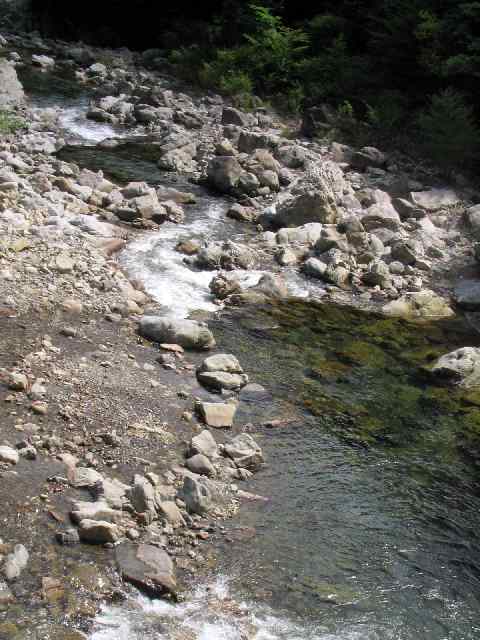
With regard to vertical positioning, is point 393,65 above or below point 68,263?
above

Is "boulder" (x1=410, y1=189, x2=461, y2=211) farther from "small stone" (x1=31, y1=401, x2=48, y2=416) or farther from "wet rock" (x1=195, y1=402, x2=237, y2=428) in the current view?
"small stone" (x1=31, y1=401, x2=48, y2=416)

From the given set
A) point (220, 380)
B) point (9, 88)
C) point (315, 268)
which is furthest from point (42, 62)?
point (220, 380)

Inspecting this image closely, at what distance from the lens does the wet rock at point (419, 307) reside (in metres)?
11.0

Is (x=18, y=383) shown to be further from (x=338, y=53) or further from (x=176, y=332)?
(x=338, y=53)

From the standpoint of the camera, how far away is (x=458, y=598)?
19.2 ft

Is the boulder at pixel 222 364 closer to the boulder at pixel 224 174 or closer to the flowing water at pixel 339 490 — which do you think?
the flowing water at pixel 339 490

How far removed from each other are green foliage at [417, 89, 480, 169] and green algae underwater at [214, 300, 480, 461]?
→ 6176mm

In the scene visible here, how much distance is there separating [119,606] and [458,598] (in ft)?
8.28

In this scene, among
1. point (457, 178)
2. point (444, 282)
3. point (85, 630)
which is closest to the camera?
point (85, 630)

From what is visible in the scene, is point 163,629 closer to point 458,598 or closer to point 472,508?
point 458,598

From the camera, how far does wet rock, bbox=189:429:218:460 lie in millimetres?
6805

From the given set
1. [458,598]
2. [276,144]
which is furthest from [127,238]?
[458,598]

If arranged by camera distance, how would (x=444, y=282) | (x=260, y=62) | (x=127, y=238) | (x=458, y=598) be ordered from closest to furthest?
(x=458, y=598), (x=127, y=238), (x=444, y=282), (x=260, y=62)

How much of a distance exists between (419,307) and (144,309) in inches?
160
